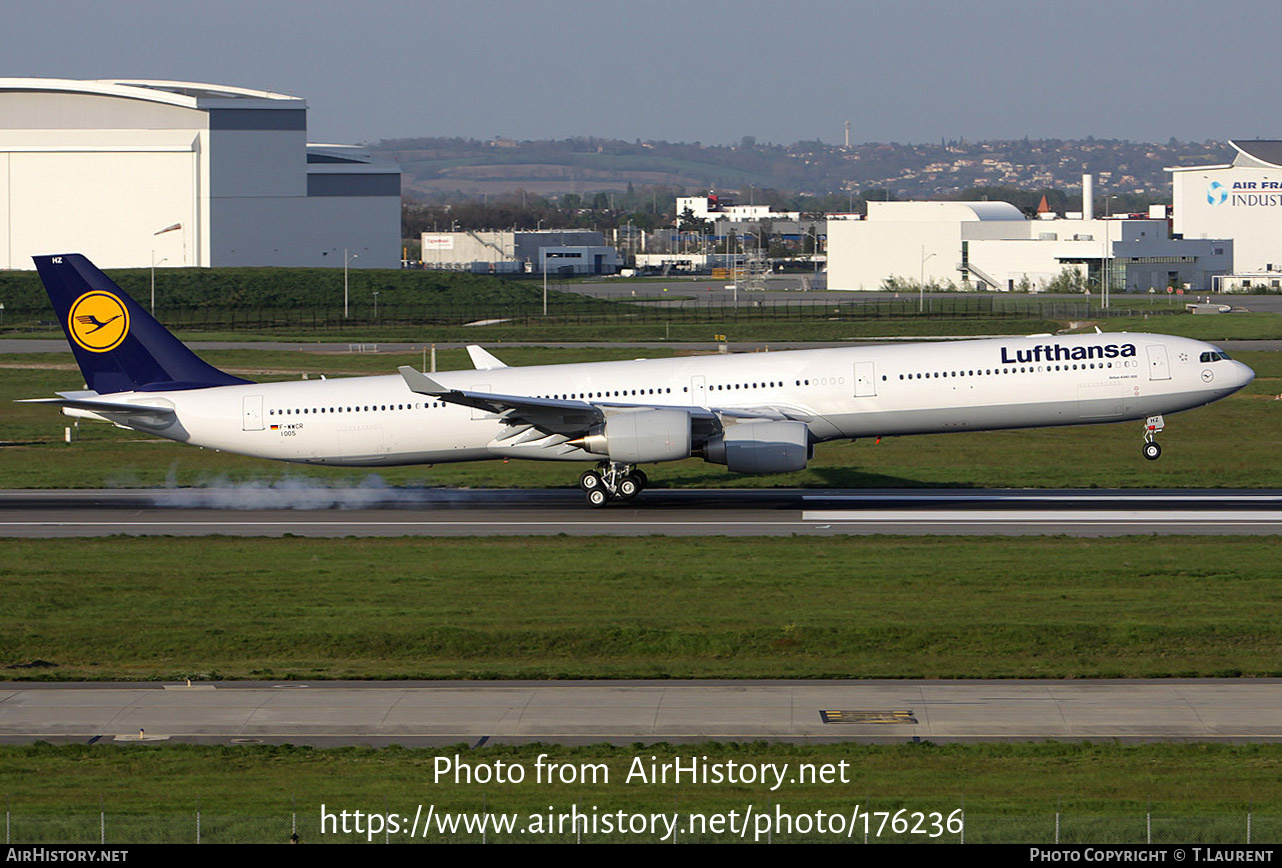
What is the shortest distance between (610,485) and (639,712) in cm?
2184

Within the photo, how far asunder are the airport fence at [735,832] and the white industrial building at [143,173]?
16086cm

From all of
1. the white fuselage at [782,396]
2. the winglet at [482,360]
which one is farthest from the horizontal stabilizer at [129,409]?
the winglet at [482,360]

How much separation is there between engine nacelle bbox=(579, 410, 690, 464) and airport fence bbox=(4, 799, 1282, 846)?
24.3 m

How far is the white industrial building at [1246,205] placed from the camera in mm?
186500

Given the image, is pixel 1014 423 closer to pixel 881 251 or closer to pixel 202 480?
pixel 202 480

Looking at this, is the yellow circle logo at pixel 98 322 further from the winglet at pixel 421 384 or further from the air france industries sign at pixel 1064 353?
the air france industries sign at pixel 1064 353

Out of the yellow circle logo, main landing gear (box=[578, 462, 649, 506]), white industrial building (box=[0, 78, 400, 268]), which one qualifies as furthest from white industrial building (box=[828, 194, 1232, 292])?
the yellow circle logo

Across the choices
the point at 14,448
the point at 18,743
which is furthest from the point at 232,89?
the point at 18,743

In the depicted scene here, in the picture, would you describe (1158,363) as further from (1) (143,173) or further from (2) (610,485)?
(1) (143,173)

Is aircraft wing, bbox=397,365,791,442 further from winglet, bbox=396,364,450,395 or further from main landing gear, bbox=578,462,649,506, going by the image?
main landing gear, bbox=578,462,649,506

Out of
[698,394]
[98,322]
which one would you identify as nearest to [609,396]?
→ [698,394]

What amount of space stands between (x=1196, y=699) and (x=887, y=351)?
21869 millimetres

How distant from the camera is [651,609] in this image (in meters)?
28.5

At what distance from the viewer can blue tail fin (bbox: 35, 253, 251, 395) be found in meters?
42.4
